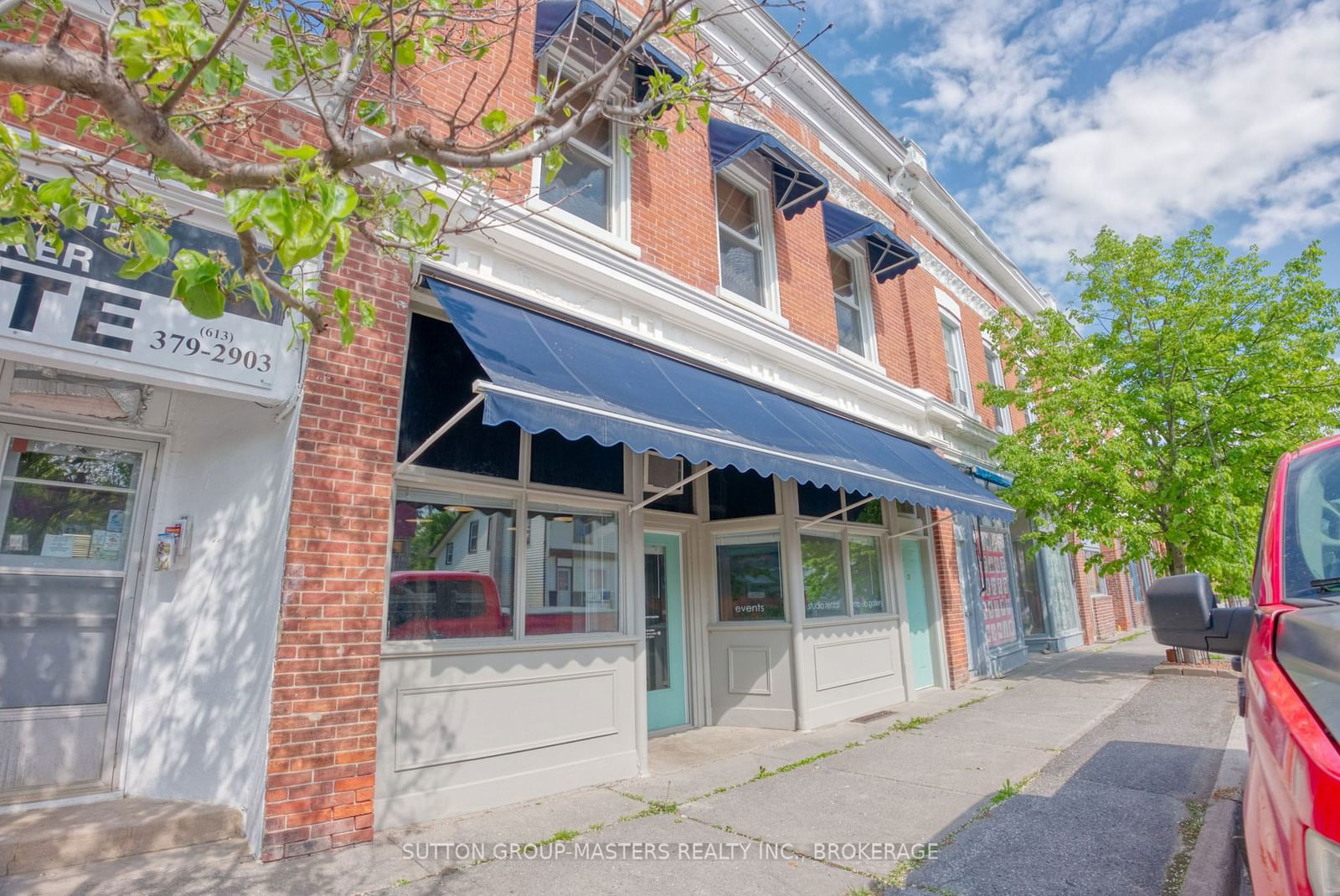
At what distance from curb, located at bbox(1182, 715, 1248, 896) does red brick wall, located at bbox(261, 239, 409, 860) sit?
463 cm

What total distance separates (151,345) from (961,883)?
Result: 5.41 m

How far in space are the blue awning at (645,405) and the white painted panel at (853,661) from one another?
2151 millimetres

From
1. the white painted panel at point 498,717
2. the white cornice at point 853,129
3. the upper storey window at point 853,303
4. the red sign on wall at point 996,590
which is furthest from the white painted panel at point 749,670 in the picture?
the white cornice at point 853,129

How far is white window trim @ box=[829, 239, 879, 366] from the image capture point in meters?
10.8

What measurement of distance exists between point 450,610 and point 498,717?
2.83 ft

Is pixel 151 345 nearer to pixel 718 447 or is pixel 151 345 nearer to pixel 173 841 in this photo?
pixel 173 841

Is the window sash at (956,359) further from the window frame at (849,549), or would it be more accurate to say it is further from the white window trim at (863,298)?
the window frame at (849,549)

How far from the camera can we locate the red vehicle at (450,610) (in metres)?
4.87

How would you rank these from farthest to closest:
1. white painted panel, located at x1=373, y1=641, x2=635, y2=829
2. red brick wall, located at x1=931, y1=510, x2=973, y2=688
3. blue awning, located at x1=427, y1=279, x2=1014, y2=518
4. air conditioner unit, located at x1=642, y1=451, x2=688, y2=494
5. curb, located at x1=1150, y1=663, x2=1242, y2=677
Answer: red brick wall, located at x1=931, y1=510, x2=973, y2=688
curb, located at x1=1150, y1=663, x2=1242, y2=677
air conditioner unit, located at x1=642, y1=451, x2=688, y2=494
white painted panel, located at x1=373, y1=641, x2=635, y2=829
blue awning, located at x1=427, y1=279, x2=1014, y2=518

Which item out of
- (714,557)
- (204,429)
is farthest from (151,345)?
(714,557)

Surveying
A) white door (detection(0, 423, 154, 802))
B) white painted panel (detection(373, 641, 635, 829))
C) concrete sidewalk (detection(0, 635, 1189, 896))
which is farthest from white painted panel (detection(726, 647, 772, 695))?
white door (detection(0, 423, 154, 802))

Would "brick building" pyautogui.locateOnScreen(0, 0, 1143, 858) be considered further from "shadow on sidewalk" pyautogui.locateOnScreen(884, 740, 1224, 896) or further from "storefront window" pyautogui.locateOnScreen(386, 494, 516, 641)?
"shadow on sidewalk" pyautogui.locateOnScreen(884, 740, 1224, 896)

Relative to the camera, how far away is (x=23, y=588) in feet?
13.8

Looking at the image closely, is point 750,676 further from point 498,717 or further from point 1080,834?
point 1080,834
